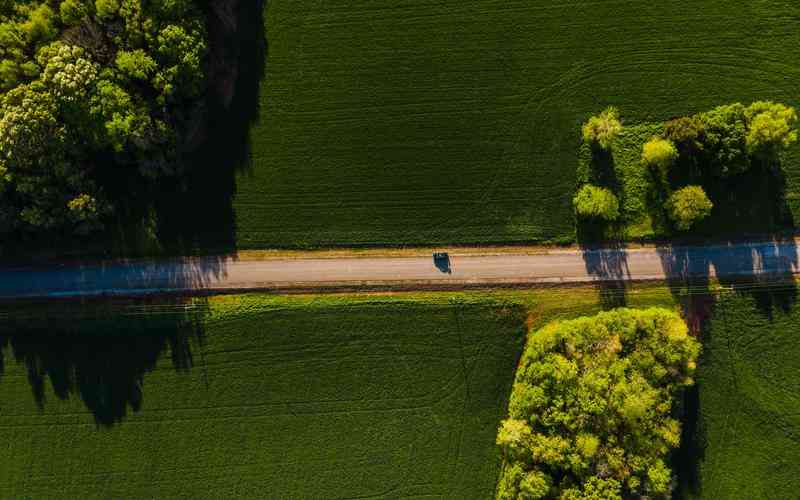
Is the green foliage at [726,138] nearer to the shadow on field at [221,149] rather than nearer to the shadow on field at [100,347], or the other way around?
the shadow on field at [221,149]

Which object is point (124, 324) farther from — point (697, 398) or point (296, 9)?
point (697, 398)

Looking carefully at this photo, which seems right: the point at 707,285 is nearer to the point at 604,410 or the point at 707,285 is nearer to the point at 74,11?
the point at 604,410

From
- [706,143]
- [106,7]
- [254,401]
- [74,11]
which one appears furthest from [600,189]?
[74,11]

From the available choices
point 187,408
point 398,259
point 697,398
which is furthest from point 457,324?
point 187,408

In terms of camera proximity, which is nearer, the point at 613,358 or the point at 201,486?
the point at 613,358

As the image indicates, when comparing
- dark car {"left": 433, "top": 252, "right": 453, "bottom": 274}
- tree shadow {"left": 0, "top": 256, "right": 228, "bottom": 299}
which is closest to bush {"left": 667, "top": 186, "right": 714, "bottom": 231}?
dark car {"left": 433, "top": 252, "right": 453, "bottom": 274}

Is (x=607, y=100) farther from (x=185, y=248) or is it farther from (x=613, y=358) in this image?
(x=185, y=248)

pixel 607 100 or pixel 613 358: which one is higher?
pixel 607 100

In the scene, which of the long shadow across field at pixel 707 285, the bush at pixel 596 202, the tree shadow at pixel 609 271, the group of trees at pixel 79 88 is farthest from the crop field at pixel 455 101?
the group of trees at pixel 79 88

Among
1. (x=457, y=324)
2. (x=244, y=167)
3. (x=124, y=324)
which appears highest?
(x=244, y=167)
